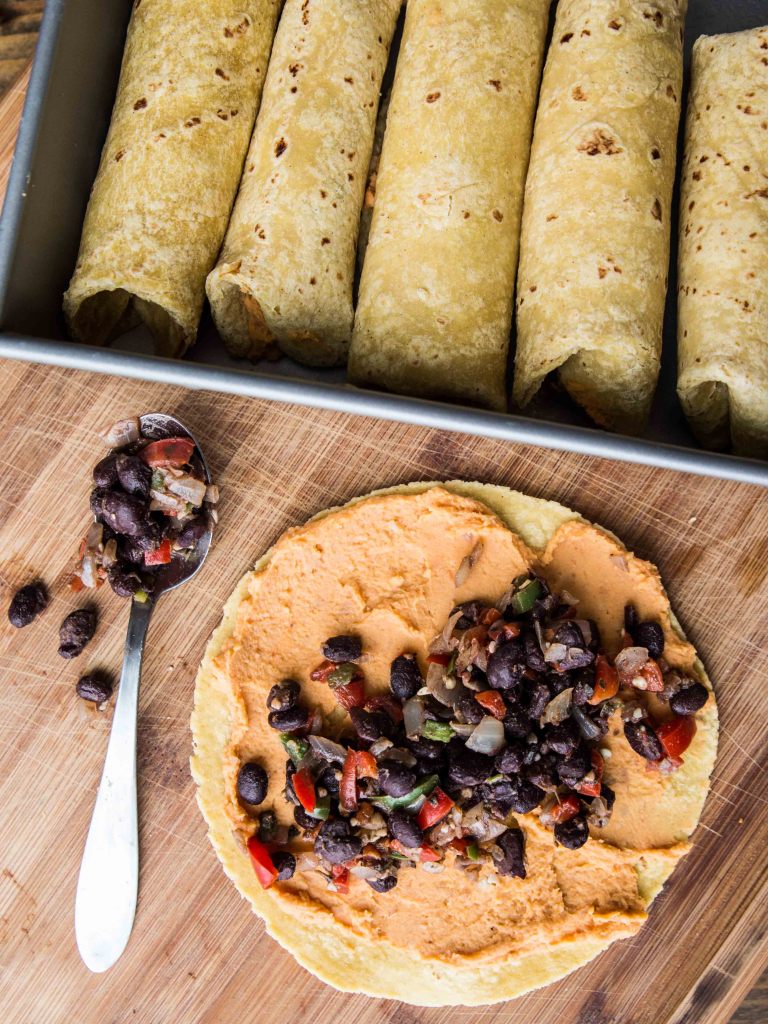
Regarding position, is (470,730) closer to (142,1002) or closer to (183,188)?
(142,1002)

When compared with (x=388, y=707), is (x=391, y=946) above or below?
below

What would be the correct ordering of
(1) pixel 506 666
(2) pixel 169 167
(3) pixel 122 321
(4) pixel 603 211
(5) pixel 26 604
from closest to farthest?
(1) pixel 506 666, (4) pixel 603 211, (2) pixel 169 167, (5) pixel 26 604, (3) pixel 122 321

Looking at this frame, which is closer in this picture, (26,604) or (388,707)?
(388,707)

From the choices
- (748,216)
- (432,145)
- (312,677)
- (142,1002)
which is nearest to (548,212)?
(432,145)

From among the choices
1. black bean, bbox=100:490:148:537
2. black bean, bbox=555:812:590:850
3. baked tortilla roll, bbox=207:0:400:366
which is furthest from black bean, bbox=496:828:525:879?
baked tortilla roll, bbox=207:0:400:366

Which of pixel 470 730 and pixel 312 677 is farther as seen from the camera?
pixel 312 677

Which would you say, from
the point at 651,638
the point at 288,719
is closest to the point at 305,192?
the point at 288,719

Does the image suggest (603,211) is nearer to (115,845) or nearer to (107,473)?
(107,473)

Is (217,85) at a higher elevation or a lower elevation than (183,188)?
higher
